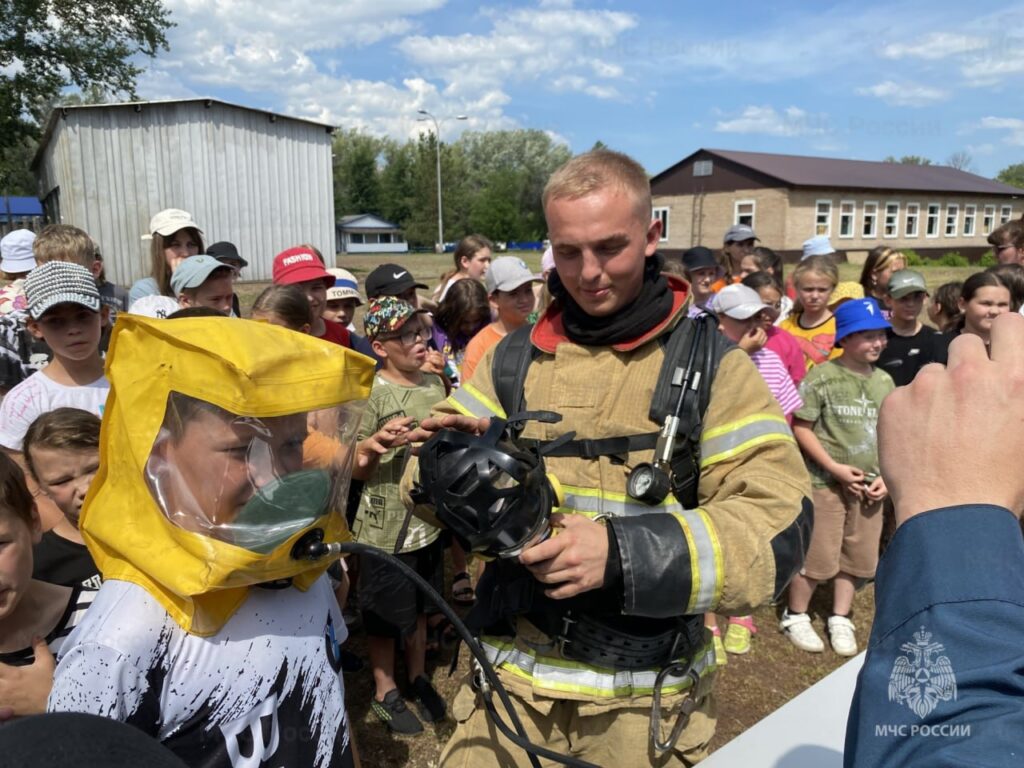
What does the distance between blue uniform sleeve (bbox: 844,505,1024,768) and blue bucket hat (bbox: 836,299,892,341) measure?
3.78 metres

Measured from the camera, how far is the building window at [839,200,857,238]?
41.4m

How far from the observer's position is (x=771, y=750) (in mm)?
1401

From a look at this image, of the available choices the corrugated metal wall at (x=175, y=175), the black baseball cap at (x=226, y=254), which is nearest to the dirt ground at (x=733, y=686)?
the black baseball cap at (x=226, y=254)

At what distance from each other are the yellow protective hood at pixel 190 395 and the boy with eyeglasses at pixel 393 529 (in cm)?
178

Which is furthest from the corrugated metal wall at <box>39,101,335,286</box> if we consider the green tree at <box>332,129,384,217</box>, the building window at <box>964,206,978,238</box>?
the green tree at <box>332,129,384,217</box>

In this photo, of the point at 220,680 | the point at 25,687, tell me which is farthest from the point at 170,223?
the point at 220,680

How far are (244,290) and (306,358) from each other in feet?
53.8

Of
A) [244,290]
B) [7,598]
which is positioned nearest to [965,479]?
[7,598]

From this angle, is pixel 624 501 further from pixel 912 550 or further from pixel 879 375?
pixel 879 375

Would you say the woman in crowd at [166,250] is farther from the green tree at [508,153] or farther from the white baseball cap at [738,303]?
the green tree at [508,153]

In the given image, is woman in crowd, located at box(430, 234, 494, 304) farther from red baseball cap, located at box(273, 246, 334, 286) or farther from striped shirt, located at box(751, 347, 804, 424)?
striped shirt, located at box(751, 347, 804, 424)

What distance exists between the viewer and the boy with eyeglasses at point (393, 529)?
3355 millimetres

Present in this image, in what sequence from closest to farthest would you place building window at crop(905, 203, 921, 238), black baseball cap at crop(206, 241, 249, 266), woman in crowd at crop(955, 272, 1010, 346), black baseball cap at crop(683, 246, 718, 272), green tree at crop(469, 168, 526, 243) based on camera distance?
woman in crowd at crop(955, 272, 1010, 346) → black baseball cap at crop(206, 241, 249, 266) → black baseball cap at crop(683, 246, 718, 272) → building window at crop(905, 203, 921, 238) → green tree at crop(469, 168, 526, 243)

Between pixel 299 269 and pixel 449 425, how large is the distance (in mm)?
3457
